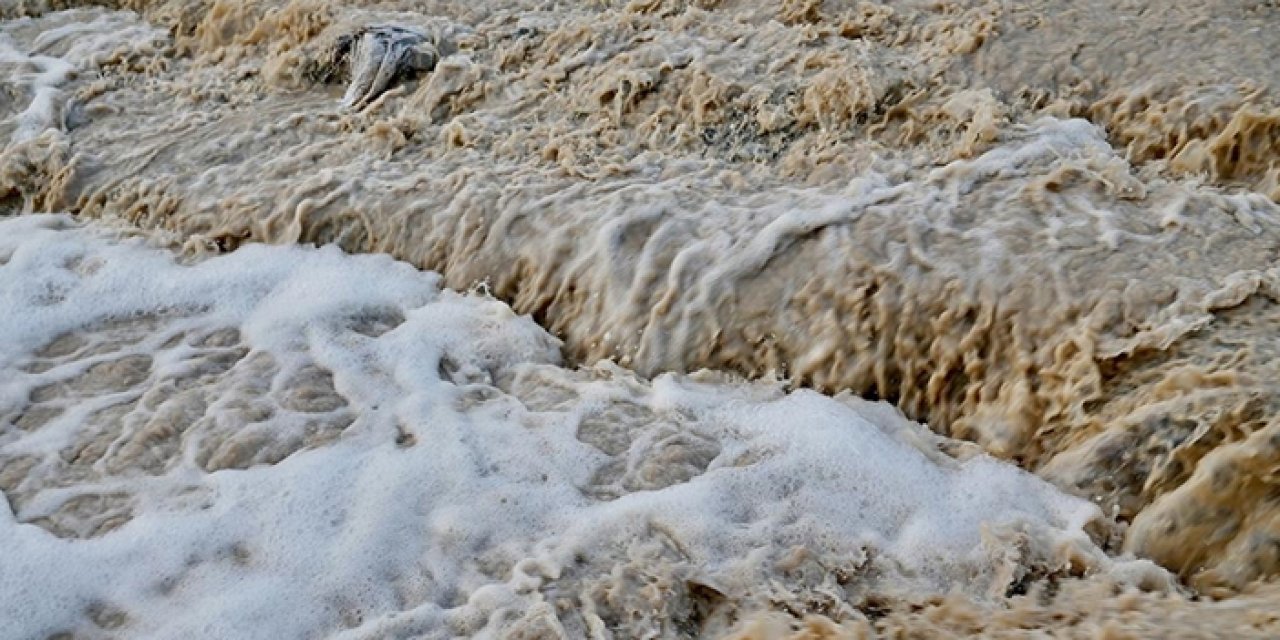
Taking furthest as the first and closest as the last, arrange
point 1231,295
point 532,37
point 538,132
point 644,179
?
point 532,37 < point 538,132 < point 644,179 < point 1231,295

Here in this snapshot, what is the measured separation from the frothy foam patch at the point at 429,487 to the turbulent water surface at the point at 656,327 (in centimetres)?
1

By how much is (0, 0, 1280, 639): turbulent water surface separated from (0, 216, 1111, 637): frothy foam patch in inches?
0.4

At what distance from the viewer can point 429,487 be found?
3.00 metres

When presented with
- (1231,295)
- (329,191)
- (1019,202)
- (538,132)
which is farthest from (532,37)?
(1231,295)

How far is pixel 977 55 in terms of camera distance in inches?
177

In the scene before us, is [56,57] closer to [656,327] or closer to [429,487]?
[656,327]

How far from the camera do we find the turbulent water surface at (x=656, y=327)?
2.65 meters

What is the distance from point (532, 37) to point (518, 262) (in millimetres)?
1534

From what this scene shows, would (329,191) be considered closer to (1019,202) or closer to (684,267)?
(684,267)

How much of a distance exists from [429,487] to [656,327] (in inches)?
35.3

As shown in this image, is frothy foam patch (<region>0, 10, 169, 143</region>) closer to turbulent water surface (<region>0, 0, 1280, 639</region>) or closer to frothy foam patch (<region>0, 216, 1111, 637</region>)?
turbulent water surface (<region>0, 0, 1280, 639</region>)

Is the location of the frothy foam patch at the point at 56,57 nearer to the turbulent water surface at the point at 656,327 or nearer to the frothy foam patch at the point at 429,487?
the turbulent water surface at the point at 656,327

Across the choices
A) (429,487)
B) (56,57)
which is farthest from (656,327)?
(56,57)

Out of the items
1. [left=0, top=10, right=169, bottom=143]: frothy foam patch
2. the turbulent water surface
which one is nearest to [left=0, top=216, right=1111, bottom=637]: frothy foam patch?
the turbulent water surface
